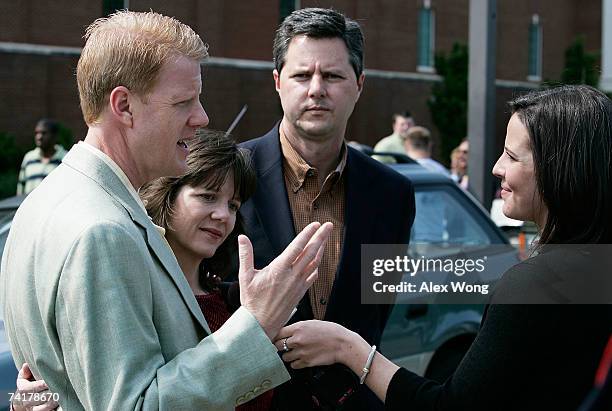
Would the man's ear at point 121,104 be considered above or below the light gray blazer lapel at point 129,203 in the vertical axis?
above

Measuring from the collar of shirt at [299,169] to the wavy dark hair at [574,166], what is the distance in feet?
3.62

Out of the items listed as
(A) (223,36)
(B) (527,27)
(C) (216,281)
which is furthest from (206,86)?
(C) (216,281)

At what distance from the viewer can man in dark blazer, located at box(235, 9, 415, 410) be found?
3.26 m

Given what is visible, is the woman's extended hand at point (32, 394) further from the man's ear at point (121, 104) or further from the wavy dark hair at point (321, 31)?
the wavy dark hair at point (321, 31)

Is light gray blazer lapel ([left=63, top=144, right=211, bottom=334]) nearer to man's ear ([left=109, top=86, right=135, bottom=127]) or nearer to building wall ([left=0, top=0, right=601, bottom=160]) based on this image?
man's ear ([left=109, top=86, right=135, bottom=127])

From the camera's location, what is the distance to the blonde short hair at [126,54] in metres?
2.05

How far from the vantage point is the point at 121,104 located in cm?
208

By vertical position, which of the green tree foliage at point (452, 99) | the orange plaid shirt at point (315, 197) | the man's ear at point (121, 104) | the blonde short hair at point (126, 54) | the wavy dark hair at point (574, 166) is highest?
the blonde short hair at point (126, 54)

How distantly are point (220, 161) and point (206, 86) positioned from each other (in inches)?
821

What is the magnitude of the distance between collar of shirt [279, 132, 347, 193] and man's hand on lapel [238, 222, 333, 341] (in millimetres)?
1177
